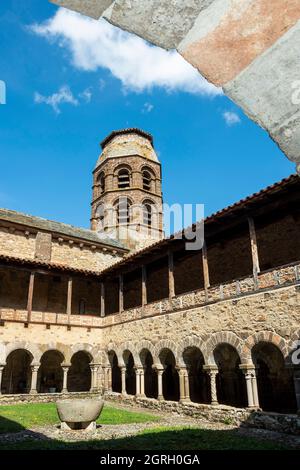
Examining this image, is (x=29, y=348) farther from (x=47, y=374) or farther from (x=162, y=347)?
(x=162, y=347)

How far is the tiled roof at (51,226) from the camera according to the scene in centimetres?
2062

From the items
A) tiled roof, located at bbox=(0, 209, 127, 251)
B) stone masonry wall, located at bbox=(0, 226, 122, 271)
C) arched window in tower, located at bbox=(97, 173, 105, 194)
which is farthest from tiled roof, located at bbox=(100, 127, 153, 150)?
stone masonry wall, located at bbox=(0, 226, 122, 271)

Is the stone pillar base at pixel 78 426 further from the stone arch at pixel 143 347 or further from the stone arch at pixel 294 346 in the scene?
the stone arch at pixel 143 347

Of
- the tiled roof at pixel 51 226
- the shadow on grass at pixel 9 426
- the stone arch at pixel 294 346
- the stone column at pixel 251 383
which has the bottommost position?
the shadow on grass at pixel 9 426

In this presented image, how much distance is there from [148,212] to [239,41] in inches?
1081

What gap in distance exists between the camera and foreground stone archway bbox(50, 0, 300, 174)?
134 centimetres

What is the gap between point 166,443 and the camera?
280 inches

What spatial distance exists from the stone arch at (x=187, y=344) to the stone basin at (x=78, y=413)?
177 inches

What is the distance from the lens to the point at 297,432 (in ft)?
27.9

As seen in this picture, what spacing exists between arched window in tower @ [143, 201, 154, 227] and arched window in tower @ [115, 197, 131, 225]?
4.46 ft

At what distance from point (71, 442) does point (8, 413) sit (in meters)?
5.45

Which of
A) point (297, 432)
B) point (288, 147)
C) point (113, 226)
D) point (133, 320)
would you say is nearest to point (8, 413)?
point (133, 320)

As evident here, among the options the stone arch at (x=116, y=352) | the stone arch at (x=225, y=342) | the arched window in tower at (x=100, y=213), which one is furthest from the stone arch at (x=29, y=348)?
the arched window in tower at (x=100, y=213)

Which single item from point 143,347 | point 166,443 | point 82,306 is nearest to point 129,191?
point 82,306
